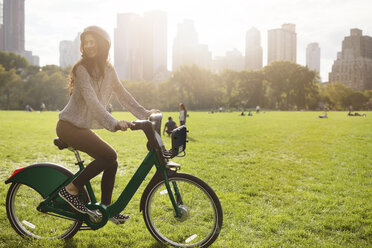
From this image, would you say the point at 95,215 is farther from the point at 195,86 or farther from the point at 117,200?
the point at 195,86

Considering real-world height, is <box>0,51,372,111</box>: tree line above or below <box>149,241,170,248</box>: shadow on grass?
above

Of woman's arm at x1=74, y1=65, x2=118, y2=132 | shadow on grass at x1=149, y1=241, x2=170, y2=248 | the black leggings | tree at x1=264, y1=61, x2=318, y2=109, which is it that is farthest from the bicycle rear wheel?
tree at x1=264, y1=61, x2=318, y2=109

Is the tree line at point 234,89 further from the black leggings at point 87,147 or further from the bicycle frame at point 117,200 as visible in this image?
the black leggings at point 87,147

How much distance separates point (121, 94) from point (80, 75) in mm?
612

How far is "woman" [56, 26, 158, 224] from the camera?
326 cm

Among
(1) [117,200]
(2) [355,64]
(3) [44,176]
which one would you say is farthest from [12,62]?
(2) [355,64]

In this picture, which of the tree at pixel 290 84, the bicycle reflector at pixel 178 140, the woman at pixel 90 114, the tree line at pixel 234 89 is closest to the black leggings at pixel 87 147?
the woman at pixel 90 114

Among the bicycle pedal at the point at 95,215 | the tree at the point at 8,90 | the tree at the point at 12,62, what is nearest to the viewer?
the bicycle pedal at the point at 95,215

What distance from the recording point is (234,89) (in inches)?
3802

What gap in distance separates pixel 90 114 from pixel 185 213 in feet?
5.17

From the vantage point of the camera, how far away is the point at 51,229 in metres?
4.09

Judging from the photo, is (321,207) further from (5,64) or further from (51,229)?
(5,64)

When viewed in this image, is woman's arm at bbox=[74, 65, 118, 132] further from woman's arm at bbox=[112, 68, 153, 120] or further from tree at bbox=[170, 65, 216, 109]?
tree at bbox=[170, 65, 216, 109]

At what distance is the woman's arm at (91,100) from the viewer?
3.13 metres
